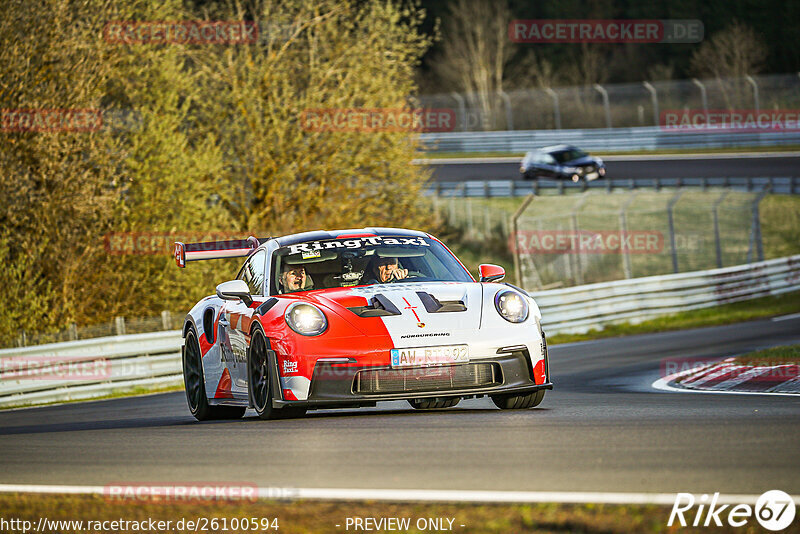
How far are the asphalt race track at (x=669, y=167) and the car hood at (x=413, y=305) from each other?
114 ft

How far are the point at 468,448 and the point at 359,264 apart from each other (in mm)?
3417

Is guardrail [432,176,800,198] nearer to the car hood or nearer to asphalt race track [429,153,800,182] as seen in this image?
asphalt race track [429,153,800,182]

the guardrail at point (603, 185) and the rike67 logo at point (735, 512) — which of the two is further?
the guardrail at point (603, 185)

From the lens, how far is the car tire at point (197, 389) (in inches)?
441

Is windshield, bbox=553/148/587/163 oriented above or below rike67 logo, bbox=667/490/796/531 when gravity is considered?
above

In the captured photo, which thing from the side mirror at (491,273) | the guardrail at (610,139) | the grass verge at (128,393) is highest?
the guardrail at (610,139)

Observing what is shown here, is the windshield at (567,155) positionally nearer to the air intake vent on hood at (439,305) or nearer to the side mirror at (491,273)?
the side mirror at (491,273)

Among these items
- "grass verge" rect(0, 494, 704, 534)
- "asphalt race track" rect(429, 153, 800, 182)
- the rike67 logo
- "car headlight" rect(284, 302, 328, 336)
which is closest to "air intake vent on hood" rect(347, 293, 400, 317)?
"car headlight" rect(284, 302, 328, 336)

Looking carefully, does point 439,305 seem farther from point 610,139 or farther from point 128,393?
point 610,139

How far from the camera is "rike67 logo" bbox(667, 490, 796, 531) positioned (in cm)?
478

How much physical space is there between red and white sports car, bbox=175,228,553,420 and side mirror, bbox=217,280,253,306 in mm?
10

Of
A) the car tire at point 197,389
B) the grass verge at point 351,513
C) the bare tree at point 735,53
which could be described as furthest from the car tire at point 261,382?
the bare tree at point 735,53

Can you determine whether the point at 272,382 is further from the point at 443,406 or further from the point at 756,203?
the point at 756,203

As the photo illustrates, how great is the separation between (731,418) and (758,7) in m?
63.4
